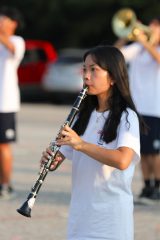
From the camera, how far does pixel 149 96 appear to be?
7.34 m

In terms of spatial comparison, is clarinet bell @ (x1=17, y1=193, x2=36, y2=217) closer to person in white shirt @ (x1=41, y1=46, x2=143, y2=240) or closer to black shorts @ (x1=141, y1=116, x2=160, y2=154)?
person in white shirt @ (x1=41, y1=46, x2=143, y2=240)

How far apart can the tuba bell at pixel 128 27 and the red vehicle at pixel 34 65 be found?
41.8ft

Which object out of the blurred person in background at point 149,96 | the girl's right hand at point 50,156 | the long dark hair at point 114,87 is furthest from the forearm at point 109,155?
the blurred person in background at point 149,96

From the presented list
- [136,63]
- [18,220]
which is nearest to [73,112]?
[18,220]

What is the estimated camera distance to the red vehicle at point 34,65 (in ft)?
69.4

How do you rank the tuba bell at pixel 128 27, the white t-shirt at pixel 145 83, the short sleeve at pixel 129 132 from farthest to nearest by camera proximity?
1. the tuba bell at pixel 128 27
2. the white t-shirt at pixel 145 83
3. the short sleeve at pixel 129 132

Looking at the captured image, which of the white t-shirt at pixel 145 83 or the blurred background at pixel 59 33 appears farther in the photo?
the blurred background at pixel 59 33

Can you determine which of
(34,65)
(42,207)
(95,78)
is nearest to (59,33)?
(34,65)

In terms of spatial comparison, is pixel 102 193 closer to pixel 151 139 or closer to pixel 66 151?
pixel 66 151

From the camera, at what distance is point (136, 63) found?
743cm

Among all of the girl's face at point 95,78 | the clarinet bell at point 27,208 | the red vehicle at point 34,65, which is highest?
the girl's face at point 95,78

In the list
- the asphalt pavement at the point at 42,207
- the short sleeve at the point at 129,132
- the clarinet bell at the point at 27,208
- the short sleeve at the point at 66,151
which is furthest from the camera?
the asphalt pavement at the point at 42,207

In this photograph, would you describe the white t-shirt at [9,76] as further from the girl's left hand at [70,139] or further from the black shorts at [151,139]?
the girl's left hand at [70,139]

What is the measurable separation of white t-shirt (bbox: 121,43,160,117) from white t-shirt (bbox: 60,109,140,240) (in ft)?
11.4
